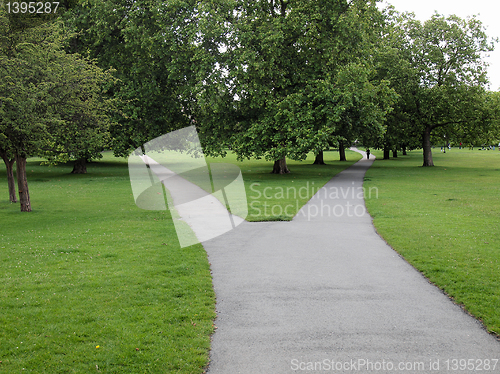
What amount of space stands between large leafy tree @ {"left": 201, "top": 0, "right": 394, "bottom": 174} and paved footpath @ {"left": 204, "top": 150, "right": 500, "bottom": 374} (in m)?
17.4

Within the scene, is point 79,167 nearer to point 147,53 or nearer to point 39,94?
point 147,53

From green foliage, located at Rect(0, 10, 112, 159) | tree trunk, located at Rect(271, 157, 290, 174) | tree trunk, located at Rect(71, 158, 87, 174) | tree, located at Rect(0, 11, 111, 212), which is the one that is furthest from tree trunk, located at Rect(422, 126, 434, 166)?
tree, located at Rect(0, 11, 111, 212)

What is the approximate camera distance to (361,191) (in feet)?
67.8

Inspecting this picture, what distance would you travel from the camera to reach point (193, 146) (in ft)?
117

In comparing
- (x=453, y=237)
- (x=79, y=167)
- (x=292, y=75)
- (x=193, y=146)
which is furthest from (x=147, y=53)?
(x=453, y=237)

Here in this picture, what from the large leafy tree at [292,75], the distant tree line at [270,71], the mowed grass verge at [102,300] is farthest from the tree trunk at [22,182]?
the large leafy tree at [292,75]

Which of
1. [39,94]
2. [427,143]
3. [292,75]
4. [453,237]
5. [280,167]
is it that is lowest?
[453,237]

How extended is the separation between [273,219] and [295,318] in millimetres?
7582

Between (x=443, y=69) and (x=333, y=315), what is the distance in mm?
36583

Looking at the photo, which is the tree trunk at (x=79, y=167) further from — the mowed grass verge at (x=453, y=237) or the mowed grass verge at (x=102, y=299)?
the mowed grass verge at (x=453, y=237)

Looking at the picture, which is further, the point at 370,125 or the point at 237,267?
the point at 370,125

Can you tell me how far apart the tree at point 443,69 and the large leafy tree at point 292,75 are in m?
8.66

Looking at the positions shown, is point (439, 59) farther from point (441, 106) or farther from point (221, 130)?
point (221, 130)

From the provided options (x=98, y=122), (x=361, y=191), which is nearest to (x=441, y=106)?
(x=361, y=191)
